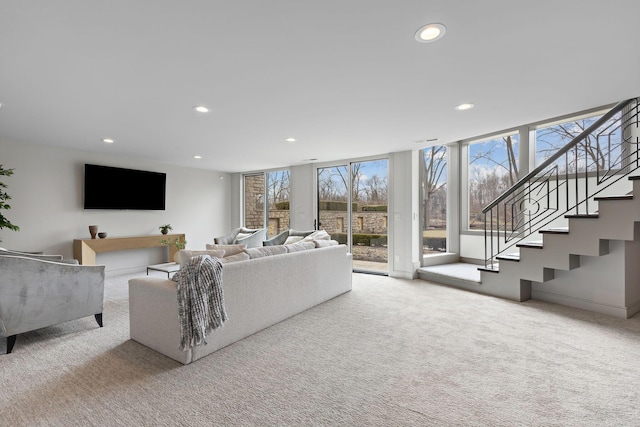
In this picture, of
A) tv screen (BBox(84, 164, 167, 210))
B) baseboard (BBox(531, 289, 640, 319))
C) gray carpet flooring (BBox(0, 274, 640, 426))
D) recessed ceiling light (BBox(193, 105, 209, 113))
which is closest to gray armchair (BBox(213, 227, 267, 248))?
tv screen (BBox(84, 164, 167, 210))

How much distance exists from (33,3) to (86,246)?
470 centimetres

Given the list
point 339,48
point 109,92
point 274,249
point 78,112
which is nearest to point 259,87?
point 339,48

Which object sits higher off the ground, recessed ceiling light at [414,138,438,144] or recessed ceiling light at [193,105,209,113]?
recessed ceiling light at [414,138,438,144]

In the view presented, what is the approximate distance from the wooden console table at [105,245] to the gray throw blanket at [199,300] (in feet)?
12.6

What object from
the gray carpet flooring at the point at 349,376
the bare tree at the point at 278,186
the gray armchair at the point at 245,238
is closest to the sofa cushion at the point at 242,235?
the gray armchair at the point at 245,238

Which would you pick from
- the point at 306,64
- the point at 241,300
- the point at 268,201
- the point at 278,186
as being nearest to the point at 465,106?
the point at 306,64

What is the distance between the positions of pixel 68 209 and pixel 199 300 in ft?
15.2

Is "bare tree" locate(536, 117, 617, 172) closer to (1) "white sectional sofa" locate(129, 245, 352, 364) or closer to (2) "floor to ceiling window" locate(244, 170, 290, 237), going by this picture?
(1) "white sectional sofa" locate(129, 245, 352, 364)

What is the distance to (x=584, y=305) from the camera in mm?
3723

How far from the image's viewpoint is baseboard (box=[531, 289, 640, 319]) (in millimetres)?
3436

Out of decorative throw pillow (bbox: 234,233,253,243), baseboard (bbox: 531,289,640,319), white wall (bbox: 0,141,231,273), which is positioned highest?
white wall (bbox: 0,141,231,273)

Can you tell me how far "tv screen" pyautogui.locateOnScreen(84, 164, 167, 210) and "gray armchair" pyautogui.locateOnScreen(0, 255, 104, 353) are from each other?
322 cm

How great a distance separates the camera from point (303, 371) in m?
2.29

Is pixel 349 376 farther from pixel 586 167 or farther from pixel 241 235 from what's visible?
pixel 241 235
